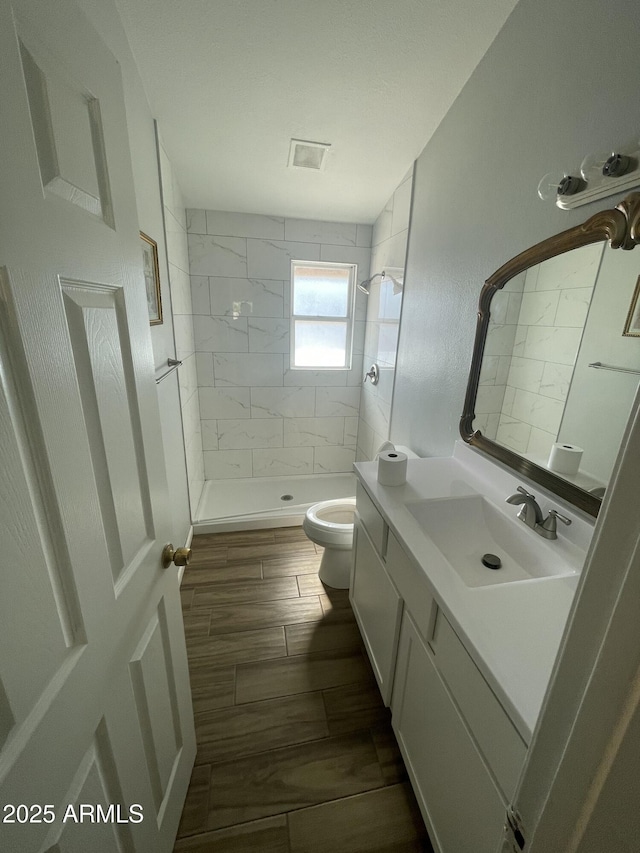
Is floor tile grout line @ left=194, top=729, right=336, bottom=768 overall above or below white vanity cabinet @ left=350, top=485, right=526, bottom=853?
below

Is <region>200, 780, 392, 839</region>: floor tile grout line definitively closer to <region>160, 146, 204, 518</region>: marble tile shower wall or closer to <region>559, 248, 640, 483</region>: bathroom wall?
<region>559, 248, 640, 483</region>: bathroom wall

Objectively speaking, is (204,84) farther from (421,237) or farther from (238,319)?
(238,319)

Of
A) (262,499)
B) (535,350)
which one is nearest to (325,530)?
(262,499)

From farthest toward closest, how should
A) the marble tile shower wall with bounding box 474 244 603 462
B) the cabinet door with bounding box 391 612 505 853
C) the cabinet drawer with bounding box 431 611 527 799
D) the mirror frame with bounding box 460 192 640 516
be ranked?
the marble tile shower wall with bounding box 474 244 603 462 → the mirror frame with bounding box 460 192 640 516 → the cabinet door with bounding box 391 612 505 853 → the cabinet drawer with bounding box 431 611 527 799

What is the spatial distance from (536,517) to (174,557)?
3.55 feet

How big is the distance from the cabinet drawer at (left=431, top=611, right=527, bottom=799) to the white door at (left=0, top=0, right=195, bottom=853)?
2.35ft

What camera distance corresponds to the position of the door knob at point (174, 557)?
870mm

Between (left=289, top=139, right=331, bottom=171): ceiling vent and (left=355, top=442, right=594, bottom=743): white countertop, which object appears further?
(left=289, top=139, right=331, bottom=171): ceiling vent

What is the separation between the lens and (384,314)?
93.7 inches

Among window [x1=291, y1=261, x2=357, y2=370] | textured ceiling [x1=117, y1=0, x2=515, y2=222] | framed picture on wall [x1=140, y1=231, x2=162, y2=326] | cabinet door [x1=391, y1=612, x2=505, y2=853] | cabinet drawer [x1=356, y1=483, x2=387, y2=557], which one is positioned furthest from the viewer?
window [x1=291, y1=261, x2=357, y2=370]

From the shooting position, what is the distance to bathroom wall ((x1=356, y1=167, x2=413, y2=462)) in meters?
2.06

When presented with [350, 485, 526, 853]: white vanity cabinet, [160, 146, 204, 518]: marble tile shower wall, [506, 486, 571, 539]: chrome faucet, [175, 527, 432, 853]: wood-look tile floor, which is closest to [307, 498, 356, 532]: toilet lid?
[175, 527, 432, 853]: wood-look tile floor

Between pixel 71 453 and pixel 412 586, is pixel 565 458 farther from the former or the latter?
pixel 71 453

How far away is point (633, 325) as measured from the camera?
847 mm
